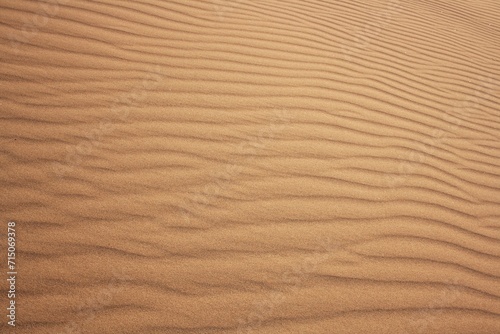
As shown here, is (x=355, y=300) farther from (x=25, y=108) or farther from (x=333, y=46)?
(x=333, y=46)

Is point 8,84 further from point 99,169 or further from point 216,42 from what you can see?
point 216,42

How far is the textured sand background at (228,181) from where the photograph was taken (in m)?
1.55

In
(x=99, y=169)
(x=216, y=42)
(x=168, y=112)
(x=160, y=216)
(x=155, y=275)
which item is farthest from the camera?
(x=216, y=42)

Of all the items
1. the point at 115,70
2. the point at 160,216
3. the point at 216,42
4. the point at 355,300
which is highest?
the point at 216,42

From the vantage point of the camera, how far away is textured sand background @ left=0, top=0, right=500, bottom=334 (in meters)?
1.55

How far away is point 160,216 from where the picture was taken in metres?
1.80

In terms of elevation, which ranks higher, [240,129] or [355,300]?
[240,129]

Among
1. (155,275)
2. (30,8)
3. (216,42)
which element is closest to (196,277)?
(155,275)

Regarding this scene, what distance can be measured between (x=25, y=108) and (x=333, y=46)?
2871mm

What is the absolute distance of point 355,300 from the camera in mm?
1688

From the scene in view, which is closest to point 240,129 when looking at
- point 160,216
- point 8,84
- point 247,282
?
point 160,216

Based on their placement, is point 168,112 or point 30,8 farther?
point 30,8

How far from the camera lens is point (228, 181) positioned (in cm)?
207

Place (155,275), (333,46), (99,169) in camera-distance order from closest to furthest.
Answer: (155,275)
(99,169)
(333,46)
